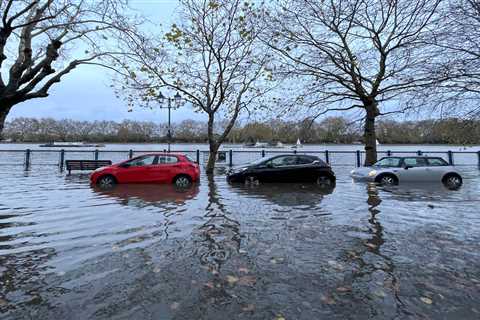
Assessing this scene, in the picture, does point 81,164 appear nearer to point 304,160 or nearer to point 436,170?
point 304,160

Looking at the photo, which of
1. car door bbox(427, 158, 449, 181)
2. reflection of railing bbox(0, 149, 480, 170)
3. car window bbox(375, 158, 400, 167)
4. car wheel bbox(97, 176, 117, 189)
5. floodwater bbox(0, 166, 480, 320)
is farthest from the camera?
reflection of railing bbox(0, 149, 480, 170)

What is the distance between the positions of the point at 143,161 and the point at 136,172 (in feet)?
1.88

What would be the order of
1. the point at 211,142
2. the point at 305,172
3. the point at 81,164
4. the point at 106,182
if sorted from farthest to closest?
the point at 81,164 → the point at 211,142 → the point at 305,172 → the point at 106,182

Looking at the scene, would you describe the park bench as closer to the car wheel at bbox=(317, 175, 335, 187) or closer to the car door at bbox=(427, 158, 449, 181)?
the car wheel at bbox=(317, 175, 335, 187)

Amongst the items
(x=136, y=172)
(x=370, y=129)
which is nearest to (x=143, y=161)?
(x=136, y=172)

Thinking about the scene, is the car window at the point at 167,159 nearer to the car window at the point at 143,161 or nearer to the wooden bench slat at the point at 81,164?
the car window at the point at 143,161

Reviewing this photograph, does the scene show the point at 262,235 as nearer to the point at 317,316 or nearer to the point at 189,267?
the point at 189,267

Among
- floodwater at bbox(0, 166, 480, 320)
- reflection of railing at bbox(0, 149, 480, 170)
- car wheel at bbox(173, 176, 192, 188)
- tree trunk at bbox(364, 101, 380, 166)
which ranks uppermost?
tree trunk at bbox(364, 101, 380, 166)

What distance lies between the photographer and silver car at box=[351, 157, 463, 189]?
1417 cm

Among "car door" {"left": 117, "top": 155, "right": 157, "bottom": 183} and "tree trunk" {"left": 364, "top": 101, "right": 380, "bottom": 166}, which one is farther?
"tree trunk" {"left": 364, "top": 101, "right": 380, "bottom": 166}

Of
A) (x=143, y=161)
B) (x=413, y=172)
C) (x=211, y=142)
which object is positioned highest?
(x=211, y=142)

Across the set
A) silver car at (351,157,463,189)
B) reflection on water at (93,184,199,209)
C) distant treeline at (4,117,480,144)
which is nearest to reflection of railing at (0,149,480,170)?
distant treeline at (4,117,480,144)

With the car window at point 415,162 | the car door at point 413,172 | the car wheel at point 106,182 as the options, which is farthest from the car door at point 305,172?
the car wheel at point 106,182

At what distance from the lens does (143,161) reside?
1366 centimetres
